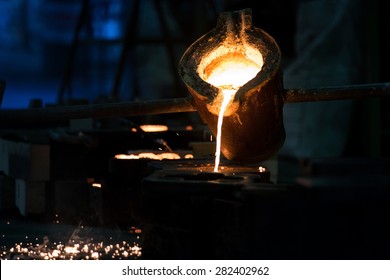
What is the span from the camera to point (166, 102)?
5633 mm

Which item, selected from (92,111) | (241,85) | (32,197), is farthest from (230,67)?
A: (32,197)

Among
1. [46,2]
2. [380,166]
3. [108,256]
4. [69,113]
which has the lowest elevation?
[108,256]

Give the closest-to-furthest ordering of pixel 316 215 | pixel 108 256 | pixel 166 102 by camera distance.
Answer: pixel 316 215 < pixel 108 256 < pixel 166 102

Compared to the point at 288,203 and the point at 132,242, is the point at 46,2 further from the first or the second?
the point at 288,203

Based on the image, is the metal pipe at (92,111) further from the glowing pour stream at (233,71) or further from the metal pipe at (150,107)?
the glowing pour stream at (233,71)

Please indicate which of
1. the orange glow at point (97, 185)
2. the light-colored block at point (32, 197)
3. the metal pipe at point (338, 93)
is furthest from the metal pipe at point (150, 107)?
the light-colored block at point (32, 197)

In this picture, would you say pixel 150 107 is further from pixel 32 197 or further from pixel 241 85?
pixel 32 197

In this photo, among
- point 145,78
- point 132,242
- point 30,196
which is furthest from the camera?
point 145,78

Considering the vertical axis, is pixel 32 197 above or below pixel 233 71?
below

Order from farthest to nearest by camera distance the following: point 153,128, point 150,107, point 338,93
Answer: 1. point 153,128
2. point 150,107
3. point 338,93

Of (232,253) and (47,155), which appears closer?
(232,253)

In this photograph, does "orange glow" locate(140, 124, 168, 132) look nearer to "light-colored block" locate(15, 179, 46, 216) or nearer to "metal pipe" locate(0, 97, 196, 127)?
"light-colored block" locate(15, 179, 46, 216)

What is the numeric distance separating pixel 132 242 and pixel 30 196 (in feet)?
4.78

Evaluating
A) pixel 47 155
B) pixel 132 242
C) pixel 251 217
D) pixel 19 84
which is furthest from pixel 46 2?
pixel 251 217
